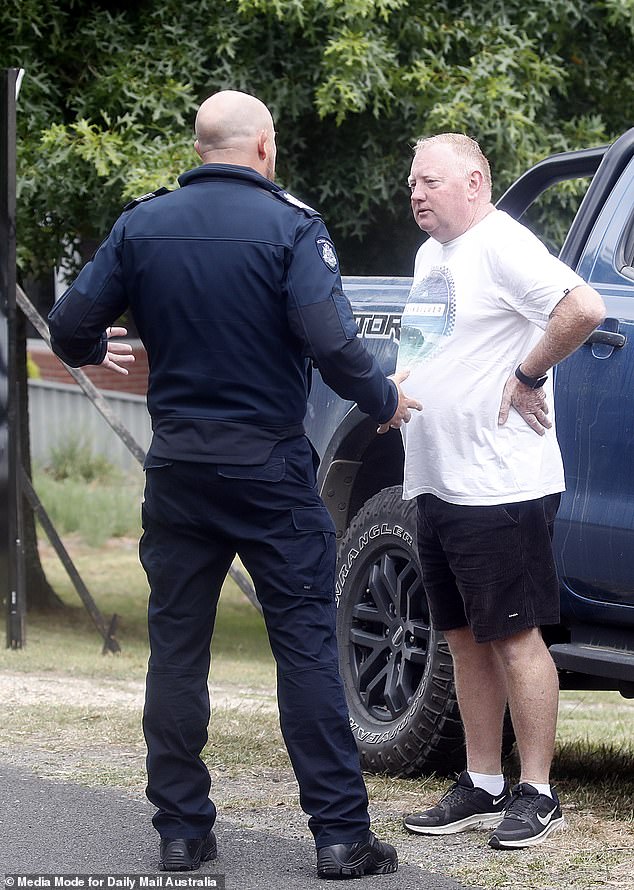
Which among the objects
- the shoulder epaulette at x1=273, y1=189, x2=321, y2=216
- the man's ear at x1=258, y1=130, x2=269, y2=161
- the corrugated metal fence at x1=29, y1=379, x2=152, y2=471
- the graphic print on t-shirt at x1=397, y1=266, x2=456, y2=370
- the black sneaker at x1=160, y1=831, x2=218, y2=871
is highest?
the man's ear at x1=258, y1=130, x2=269, y2=161

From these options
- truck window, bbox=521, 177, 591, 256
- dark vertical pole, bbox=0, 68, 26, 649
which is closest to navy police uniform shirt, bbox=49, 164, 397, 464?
dark vertical pole, bbox=0, 68, 26, 649

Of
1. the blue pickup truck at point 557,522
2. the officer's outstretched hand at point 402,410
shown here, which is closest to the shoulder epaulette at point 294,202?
the officer's outstretched hand at point 402,410

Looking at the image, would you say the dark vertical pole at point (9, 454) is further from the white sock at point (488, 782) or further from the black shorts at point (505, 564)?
the black shorts at point (505, 564)

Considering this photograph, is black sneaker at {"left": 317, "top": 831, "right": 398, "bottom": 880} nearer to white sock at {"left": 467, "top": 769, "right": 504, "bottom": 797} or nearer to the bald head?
white sock at {"left": 467, "top": 769, "right": 504, "bottom": 797}

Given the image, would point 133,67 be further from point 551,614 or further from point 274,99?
point 551,614

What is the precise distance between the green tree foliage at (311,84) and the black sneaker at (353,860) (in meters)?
5.36

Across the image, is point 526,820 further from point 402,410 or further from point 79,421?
point 79,421

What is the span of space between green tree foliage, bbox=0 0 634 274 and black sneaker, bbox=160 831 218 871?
5.22m

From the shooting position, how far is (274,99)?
29.5 ft

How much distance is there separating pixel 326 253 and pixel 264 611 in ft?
2.93

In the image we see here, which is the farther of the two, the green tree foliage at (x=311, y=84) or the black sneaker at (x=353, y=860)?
the green tree foliage at (x=311, y=84)

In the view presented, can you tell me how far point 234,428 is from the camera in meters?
3.62

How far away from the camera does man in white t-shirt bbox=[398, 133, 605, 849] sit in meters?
4.03

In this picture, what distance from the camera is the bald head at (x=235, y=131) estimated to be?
3.65 m
